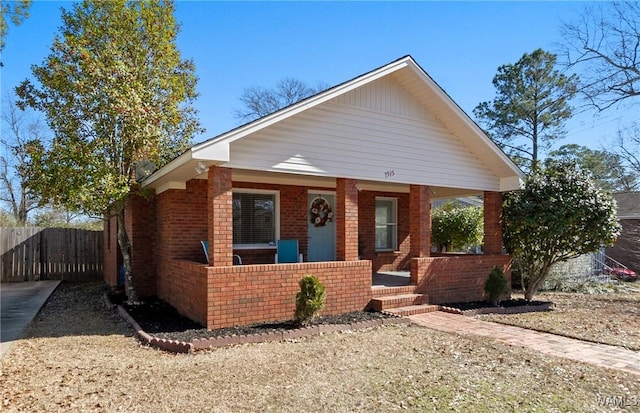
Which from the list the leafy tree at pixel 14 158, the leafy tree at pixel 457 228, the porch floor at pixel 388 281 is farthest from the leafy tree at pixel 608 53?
the leafy tree at pixel 14 158

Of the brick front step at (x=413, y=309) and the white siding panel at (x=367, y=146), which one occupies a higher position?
the white siding panel at (x=367, y=146)

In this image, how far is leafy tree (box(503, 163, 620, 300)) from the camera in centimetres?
984

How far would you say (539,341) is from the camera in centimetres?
682

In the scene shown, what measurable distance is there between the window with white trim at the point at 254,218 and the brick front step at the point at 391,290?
3.13 metres

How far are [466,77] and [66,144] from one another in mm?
12014

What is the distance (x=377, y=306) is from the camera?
8.49 meters

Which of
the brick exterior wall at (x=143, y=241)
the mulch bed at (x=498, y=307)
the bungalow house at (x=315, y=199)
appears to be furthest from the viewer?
the brick exterior wall at (x=143, y=241)

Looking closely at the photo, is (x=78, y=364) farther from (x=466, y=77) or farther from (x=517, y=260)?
(x=466, y=77)

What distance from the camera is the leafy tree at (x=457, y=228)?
1498cm

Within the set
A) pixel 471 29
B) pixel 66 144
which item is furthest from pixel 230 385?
pixel 471 29

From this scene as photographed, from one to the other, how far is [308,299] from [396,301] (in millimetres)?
2446

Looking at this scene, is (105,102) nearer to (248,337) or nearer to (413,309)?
(248,337)

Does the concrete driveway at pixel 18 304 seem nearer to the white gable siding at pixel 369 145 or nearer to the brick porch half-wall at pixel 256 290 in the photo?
the brick porch half-wall at pixel 256 290

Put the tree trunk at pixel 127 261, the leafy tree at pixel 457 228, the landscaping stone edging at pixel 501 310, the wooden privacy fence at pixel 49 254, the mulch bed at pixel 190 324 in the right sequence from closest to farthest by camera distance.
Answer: the mulch bed at pixel 190 324 → the landscaping stone edging at pixel 501 310 → the tree trunk at pixel 127 261 → the wooden privacy fence at pixel 49 254 → the leafy tree at pixel 457 228
